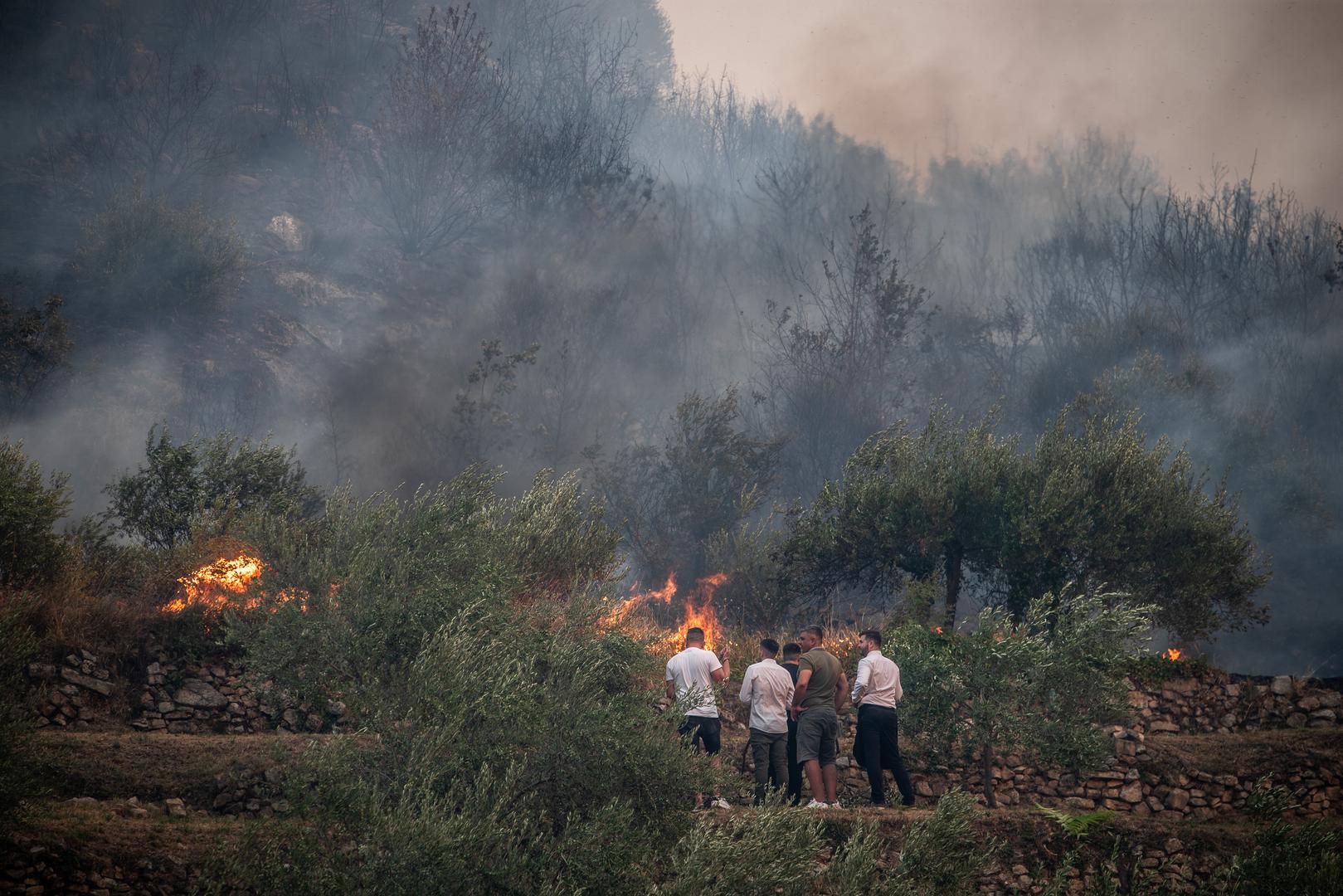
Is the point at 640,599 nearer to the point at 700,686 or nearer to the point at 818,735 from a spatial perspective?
the point at 700,686

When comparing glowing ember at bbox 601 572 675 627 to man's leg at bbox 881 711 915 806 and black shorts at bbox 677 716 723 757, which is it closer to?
black shorts at bbox 677 716 723 757

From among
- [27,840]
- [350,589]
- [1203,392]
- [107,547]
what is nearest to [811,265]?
[1203,392]

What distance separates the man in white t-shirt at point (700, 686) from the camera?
39.7 ft

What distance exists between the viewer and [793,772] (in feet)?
39.9

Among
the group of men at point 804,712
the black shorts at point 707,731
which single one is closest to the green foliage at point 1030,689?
the group of men at point 804,712

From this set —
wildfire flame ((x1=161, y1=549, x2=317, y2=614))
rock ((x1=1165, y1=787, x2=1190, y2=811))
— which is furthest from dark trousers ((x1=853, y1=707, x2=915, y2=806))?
wildfire flame ((x1=161, y1=549, x2=317, y2=614))

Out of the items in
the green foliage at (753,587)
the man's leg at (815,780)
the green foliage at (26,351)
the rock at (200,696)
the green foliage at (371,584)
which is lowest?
the man's leg at (815,780)

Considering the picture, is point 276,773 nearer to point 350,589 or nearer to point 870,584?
point 350,589

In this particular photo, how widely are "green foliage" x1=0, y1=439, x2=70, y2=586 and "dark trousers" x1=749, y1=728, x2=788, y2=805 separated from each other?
11.0 metres

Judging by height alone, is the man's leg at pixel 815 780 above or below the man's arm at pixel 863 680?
below

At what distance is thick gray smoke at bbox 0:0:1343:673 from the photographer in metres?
38.0

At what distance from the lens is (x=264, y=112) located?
51344 mm

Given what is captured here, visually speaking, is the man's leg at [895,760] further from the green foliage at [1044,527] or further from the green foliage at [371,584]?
the green foliage at [1044,527]

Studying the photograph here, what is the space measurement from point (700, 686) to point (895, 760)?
2.51m
